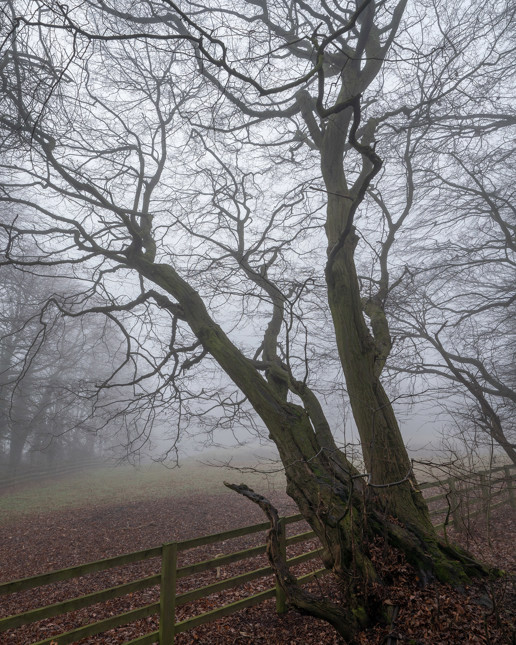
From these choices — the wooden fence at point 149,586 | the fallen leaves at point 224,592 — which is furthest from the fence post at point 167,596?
the fallen leaves at point 224,592

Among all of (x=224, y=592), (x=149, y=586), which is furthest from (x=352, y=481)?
(x=224, y=592)

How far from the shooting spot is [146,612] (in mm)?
3805

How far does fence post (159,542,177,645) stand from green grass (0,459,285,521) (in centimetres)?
906

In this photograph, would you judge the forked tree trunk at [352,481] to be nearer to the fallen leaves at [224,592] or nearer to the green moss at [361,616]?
the green moss at [361,616]

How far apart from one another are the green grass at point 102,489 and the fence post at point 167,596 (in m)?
9.06

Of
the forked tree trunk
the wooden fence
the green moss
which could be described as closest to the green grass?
the forked tree trunk

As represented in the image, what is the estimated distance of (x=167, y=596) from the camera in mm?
3871

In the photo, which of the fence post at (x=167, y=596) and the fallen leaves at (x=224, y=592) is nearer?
the fallen leaves at (x=224, y=592)

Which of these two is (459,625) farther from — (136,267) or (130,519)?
(130,519)

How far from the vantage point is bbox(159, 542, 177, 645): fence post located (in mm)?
3805

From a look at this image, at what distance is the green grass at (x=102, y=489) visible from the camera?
552 inches

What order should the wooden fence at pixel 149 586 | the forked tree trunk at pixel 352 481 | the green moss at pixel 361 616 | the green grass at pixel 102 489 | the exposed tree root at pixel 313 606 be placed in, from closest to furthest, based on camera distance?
the wooden fence at pixel 149 586 → the exposed tree root at pixel 313 606 → the green moss at pixel 361 616 → the forked tree trunk at pixel 352 481 → the green grass at pixel 102 489

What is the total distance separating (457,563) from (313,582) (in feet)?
7.80

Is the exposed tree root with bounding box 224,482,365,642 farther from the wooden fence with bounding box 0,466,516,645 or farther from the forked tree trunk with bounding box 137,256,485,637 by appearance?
the wooden fence with bounding box 0,466,516,645
